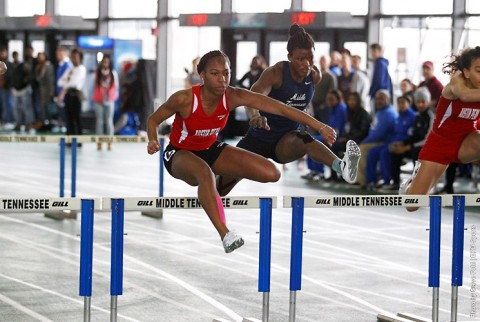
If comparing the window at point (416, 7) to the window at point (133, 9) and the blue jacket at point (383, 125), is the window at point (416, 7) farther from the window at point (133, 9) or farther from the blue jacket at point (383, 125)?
the blue jacket at point (383, 125)

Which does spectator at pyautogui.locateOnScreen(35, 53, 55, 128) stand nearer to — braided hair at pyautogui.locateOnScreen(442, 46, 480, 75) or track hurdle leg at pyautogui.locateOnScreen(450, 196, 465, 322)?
braided hair at pyautogui.locateOnScreen(442, 46, 480, 75)

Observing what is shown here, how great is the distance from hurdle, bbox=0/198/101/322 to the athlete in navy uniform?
1642 mm

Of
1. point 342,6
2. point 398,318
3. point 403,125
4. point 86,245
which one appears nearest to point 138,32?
point 342,6

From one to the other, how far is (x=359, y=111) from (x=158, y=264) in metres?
7.07

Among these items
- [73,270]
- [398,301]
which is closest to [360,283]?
[398,301]

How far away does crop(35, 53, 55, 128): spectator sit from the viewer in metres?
26.1

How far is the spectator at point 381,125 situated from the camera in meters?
15.6

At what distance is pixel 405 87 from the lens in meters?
16.8

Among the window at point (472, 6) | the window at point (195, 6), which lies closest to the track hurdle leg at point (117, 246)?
the window at point (472, 6)

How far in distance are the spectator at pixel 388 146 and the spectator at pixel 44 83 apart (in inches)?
473

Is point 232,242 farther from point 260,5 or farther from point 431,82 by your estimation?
point 260,5

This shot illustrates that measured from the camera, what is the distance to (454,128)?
328 inches

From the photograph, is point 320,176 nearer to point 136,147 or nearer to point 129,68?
point 136,147

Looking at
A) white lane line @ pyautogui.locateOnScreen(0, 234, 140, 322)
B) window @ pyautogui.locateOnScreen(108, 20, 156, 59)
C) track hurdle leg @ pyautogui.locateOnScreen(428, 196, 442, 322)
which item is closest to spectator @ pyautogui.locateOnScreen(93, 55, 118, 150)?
window @ pyautogui.locateOnScreen(108, 20, 156, 59)
